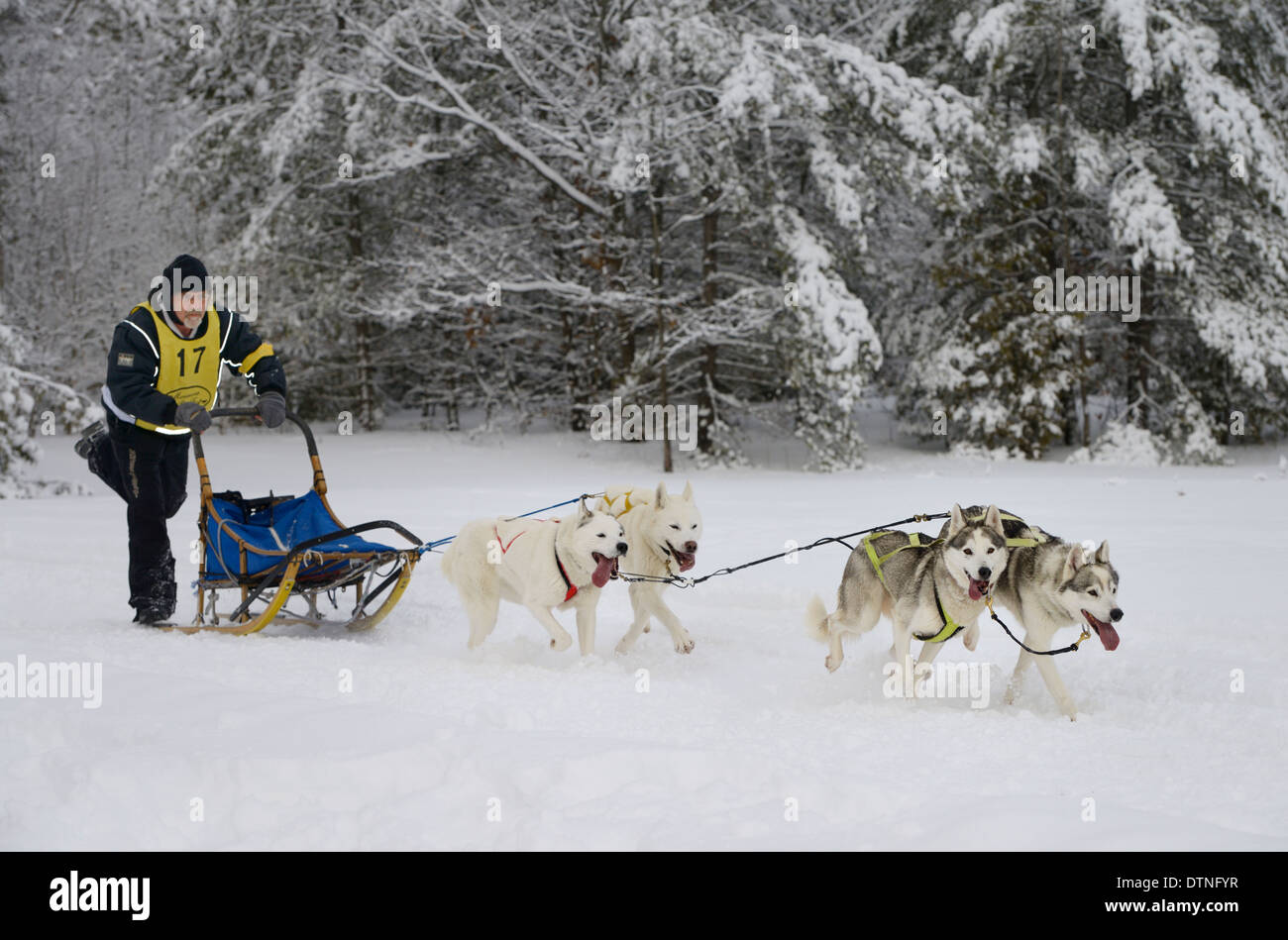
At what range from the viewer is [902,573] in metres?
4.54

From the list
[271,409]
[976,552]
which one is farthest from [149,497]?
[976,552]

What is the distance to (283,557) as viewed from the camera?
541 cm

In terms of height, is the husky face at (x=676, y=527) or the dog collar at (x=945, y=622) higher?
the husky face at (x=676, y=527)

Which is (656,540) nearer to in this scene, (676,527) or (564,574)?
(676,527)

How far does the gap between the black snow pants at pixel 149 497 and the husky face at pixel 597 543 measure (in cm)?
232

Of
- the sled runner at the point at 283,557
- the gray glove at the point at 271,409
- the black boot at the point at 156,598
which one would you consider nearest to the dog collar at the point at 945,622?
the sled runner at the point at 283,557

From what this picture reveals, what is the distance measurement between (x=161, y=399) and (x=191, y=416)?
0.77 feet

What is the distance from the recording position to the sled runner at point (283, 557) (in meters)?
5.36

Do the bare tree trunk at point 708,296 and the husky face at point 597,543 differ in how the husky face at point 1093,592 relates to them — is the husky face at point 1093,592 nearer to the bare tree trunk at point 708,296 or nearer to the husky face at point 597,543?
the husky face at point 597,543

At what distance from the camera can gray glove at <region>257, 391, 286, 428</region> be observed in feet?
17.7
